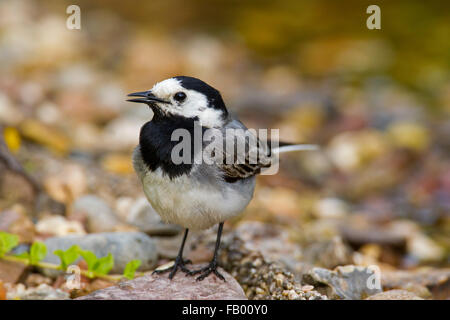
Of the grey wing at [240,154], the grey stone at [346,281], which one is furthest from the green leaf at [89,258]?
the grey stone at [346,281]

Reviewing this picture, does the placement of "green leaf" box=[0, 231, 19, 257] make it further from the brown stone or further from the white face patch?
the white face patch

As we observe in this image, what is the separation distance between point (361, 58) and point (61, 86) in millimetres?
5477

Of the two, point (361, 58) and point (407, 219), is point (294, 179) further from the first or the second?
point (361, 58)

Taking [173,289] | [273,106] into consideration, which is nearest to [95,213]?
[173,289]

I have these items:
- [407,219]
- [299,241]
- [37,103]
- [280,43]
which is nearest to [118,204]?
[299,241]

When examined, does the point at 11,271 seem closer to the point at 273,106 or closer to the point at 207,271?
the point at 207,271

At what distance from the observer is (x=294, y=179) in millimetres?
7582

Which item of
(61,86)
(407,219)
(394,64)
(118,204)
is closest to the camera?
(118,204)

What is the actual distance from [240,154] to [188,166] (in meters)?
0.58

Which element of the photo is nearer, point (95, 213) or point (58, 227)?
point (58, 227)

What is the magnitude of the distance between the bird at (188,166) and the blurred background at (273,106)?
3.72 feet

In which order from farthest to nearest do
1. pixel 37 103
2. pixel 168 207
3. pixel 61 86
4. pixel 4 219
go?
pixel 61 86, pixel 37 103, pixel 4 219, pixel 168 207

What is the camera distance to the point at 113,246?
440cm

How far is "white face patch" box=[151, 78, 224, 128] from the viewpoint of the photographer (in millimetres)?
4066
